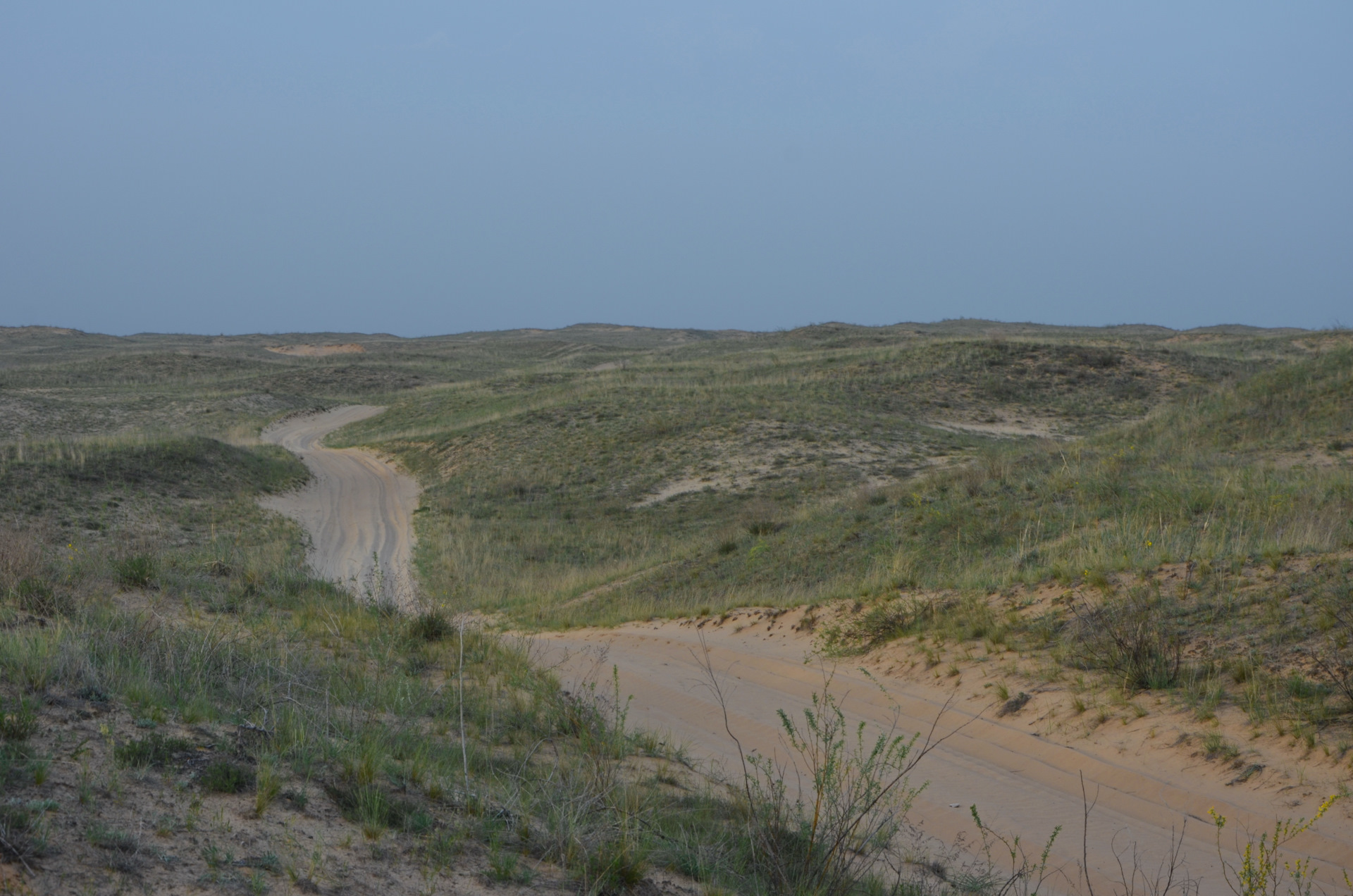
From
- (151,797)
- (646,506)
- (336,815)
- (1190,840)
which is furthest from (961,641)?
(646,506)

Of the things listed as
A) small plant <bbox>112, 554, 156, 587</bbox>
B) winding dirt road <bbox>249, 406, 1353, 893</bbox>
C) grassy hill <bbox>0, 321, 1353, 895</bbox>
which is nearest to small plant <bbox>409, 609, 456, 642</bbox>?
grassy hill <bbox>0, 321, 1353, 895</bbox>

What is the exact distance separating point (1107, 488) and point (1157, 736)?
7103 millimetres

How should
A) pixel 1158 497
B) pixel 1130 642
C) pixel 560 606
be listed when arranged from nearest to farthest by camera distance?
pixel 1130 642 → pixel 1158 497 → pixel 560 606

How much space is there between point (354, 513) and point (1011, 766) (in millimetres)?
23122

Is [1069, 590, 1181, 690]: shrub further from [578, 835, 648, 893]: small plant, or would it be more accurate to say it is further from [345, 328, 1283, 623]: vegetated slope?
[578, 835, 648, 893]: small plant

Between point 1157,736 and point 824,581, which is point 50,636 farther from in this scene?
point 824,581

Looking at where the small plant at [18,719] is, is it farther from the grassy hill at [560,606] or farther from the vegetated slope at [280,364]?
the vegetated slope at [280,364]

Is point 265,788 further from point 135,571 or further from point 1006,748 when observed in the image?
point 135,571

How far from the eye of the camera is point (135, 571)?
9.16 meters

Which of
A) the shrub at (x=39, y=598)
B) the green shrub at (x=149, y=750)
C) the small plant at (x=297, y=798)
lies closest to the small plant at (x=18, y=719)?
the green shrub at (x=149, y=750)

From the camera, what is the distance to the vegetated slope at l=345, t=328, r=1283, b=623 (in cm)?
1526

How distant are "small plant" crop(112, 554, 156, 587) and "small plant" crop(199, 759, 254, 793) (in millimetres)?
5847

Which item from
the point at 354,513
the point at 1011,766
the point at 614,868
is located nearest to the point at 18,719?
the point at 614,868

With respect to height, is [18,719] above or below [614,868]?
above
